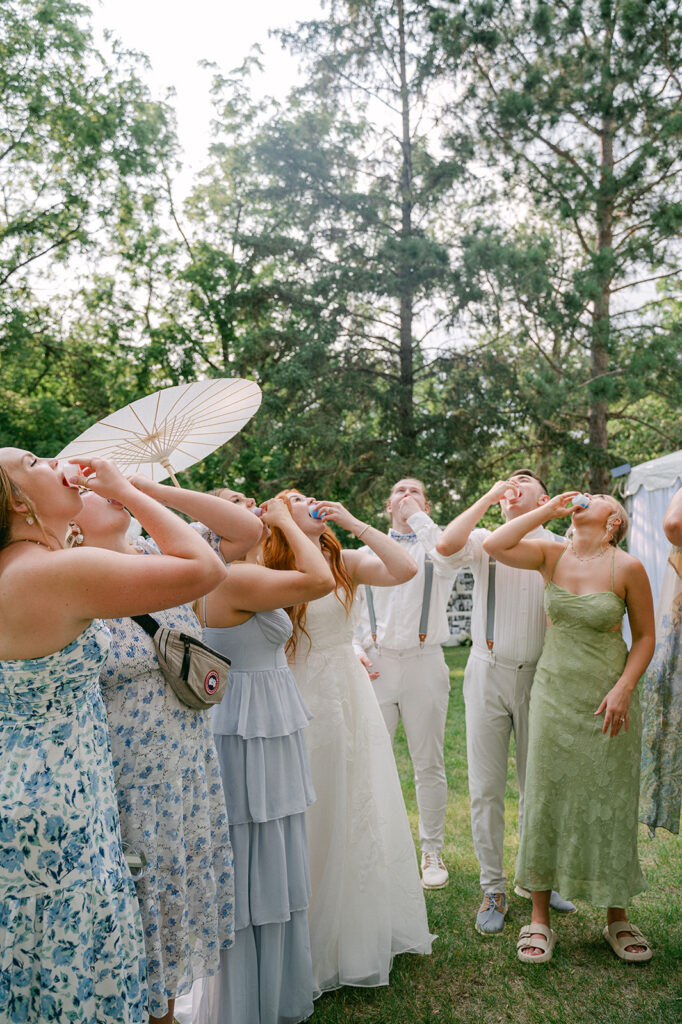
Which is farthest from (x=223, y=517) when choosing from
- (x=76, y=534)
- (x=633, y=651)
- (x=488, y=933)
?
(x=488, y=933)

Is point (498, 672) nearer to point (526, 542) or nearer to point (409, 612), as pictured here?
point (526, 542)

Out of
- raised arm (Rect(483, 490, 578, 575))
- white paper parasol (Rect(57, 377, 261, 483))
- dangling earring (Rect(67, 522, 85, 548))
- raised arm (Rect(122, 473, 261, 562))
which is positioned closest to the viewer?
dangling earring (Rect(67, 522, 85, 548))

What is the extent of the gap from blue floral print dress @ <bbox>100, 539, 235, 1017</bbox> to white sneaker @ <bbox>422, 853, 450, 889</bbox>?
6.48 feet

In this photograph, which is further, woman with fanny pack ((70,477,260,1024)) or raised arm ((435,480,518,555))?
raised arm ((435,480,518,555))

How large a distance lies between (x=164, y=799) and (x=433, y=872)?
8.17 ft

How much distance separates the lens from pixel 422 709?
4379 millimetres

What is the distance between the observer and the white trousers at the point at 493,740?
3.69m

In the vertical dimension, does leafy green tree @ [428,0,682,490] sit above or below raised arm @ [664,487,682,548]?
above

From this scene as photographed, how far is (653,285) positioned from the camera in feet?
40.9

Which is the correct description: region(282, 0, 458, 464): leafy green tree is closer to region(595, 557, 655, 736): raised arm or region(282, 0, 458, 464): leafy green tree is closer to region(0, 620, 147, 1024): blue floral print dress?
region(595, 557, 655, 736): raised arm

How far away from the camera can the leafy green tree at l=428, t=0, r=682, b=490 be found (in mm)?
10125

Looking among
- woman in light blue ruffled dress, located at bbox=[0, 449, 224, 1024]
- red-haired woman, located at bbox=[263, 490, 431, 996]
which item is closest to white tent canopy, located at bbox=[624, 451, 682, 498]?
red-haired woman, located at bbox=[263, 490, 431, 996]

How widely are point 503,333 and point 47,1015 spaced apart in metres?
11.4

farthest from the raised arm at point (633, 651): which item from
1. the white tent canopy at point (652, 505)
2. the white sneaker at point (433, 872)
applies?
the white tent canopy at point (652, 505)
